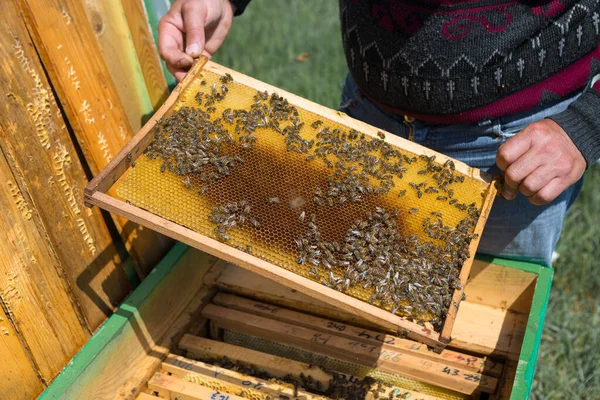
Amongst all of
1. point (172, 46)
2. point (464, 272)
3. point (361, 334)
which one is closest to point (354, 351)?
point (361, 334)

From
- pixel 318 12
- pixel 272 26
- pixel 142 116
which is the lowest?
pixel 142 116

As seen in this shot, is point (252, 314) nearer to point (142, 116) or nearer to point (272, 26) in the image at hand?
point (142, 116)

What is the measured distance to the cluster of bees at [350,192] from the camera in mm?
2578

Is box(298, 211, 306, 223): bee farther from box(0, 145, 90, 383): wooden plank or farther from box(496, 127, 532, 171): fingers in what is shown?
box(0, 145, 90, 383): wooden plank

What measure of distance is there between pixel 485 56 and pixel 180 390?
239 cm

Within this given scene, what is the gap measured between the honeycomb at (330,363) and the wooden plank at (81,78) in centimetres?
94

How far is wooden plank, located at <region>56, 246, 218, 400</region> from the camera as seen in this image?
310cm

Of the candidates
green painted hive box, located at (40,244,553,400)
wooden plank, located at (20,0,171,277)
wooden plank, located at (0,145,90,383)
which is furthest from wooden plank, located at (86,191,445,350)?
green painted hive box, located at (40,244,553,400)

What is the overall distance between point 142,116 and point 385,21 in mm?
1700

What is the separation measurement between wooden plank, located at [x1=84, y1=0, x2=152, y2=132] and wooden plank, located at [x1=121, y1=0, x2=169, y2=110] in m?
0.04

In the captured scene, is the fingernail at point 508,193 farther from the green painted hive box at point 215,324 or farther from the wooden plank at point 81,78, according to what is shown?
the wooden plank at point 81,78

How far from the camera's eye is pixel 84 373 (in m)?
3.00

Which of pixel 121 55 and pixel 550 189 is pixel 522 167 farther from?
pixel 121 55

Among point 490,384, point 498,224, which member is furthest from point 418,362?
point 498,224
